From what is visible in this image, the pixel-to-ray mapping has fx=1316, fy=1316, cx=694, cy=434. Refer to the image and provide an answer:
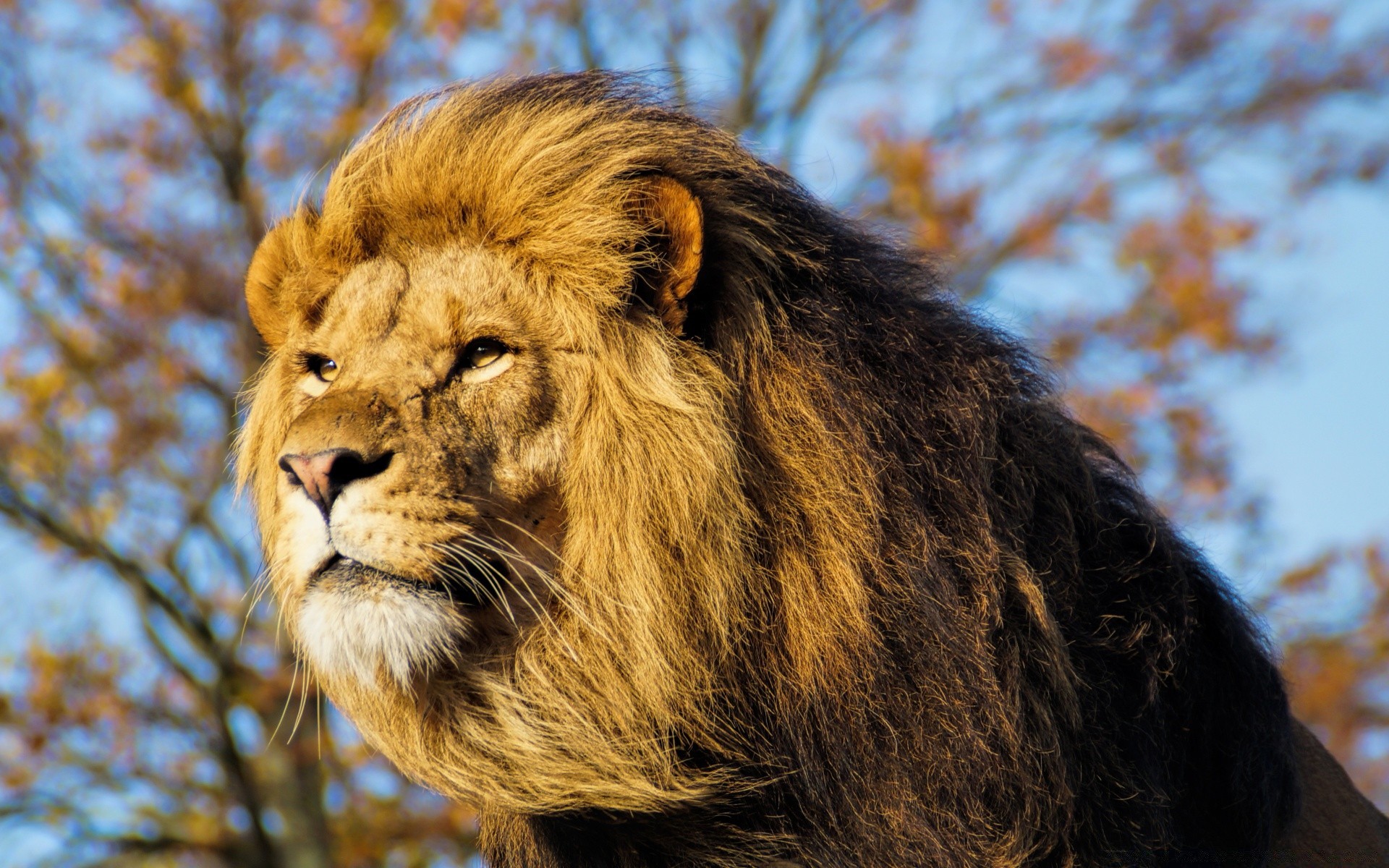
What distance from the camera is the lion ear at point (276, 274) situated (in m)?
3.20

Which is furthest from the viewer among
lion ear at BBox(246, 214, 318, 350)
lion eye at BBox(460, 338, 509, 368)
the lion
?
lion ear at BBox(246, 214, 318, 350)

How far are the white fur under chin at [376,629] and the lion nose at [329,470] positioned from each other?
184 mm

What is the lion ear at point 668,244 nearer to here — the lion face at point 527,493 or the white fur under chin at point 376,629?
the lion face at point 527,493

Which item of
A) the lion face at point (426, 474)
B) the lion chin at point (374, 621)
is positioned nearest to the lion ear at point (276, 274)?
the lion face at point (426, 474)

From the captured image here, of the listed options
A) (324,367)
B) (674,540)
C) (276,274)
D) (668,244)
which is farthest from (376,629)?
(276,274)

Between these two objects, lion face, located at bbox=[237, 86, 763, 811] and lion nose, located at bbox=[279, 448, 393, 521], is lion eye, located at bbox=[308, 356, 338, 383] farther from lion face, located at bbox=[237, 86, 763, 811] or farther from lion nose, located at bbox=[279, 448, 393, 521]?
lion nose, located at bbox=[279, 448, 393, 521]

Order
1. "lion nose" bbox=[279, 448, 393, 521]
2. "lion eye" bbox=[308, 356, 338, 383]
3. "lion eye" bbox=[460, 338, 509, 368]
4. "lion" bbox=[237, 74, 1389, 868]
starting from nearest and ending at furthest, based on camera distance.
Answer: "lion nose" bbox=[279, 448, 393, 521] → "lion" bbox=[237, 74, 1389, 868] → "lion eye" bbox=[460, 338, 509, 368] → "lion eye" bbox=[308, 356, 338, 383]

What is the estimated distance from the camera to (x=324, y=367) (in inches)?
121

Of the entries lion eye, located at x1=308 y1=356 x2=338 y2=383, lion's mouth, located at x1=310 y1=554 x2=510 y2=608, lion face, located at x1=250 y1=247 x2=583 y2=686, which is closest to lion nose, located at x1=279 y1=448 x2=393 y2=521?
lion face, located at x1=250 y1=247 x2=583 y2=686

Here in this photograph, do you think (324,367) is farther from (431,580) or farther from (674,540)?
(674,540)

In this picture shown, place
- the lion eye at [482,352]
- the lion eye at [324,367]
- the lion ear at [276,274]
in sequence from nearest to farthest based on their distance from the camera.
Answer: the lion eye at [482,352]
the lion eye at [324,367]
the lion ear at [276,274]

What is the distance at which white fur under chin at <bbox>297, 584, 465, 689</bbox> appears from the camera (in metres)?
2.57

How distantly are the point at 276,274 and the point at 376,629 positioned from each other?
112 centimetres

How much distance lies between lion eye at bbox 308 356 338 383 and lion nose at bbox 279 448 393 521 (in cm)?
46
